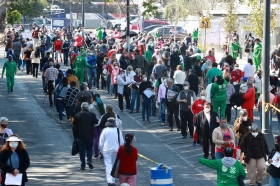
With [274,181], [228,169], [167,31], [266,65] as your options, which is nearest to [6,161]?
[228,169]

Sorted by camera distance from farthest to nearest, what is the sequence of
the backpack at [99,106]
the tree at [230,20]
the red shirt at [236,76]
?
the tree at [230,20] → the red shirt at [236,76] → the backpack at [99,106]

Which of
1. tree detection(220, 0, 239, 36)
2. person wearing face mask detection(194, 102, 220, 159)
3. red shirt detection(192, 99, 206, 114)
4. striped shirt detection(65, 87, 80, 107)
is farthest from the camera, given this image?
tree detection(220, 0, 239, 36)

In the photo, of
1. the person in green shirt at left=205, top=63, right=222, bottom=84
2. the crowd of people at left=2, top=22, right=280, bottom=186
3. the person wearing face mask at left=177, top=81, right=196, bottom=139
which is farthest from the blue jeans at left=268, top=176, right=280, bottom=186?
the person in green shirt at left=205, top=63, right=222, bottom=84

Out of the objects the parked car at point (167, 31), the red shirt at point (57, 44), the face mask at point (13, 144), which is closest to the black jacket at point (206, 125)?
the face mask at point (13, 144)

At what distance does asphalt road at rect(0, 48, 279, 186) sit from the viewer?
1723 cm

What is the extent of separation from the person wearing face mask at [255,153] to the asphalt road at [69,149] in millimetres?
789

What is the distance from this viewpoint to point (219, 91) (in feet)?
76.2

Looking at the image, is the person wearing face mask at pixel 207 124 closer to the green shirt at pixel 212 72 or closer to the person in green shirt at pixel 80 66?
the green shirt at pixel 212 72

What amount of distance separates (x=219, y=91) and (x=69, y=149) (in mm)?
5007

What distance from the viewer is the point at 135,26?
213 feet

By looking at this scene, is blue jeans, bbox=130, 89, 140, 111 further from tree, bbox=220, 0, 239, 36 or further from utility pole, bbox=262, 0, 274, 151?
tree, bbox=220, 0, 239, 36

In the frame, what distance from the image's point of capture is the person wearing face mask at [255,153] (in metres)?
16.2

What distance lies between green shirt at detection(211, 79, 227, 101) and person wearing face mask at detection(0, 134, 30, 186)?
33.6ft

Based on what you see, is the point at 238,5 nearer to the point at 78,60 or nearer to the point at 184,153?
the point at 78,60
